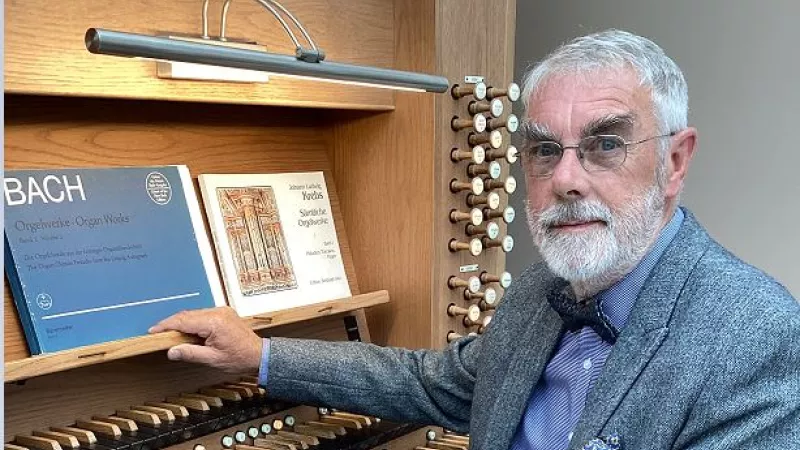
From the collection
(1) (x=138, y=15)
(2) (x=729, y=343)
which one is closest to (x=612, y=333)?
(2) (x=729, y=343)

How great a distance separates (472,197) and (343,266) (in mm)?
389

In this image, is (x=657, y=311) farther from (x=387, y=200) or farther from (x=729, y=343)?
(x=387, y=200)

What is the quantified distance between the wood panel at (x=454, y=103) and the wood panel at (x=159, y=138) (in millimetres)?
243

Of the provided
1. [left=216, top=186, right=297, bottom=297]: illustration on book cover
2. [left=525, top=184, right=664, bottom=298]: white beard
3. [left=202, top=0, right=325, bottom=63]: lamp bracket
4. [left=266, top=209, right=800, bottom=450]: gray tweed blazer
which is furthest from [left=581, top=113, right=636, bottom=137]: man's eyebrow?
[left=216, top=186, right=297, bottom=297]: illustration on book cover

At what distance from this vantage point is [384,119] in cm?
253

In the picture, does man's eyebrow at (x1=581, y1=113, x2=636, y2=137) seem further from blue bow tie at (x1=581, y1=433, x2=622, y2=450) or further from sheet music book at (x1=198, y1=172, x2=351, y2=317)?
sheet music book at (x1=198, y1=172, x2=351, y2=317)

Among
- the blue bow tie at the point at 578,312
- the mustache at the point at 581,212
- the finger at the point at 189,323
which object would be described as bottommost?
the blue bow tie at the point at 578,312

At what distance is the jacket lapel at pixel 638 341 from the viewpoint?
1.55 metres

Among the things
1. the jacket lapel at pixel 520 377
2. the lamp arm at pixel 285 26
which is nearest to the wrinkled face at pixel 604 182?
the jacket lapel at pixel 520 377

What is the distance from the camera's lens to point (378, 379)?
6.94ft

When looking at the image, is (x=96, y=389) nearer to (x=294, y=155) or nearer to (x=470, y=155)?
(x=294, y=155)

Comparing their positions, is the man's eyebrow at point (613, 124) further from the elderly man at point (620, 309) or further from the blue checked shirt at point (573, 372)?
the blue checked shirt at point (573, 372)

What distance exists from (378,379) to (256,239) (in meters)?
0.43

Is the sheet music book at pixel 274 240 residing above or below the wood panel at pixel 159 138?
below
